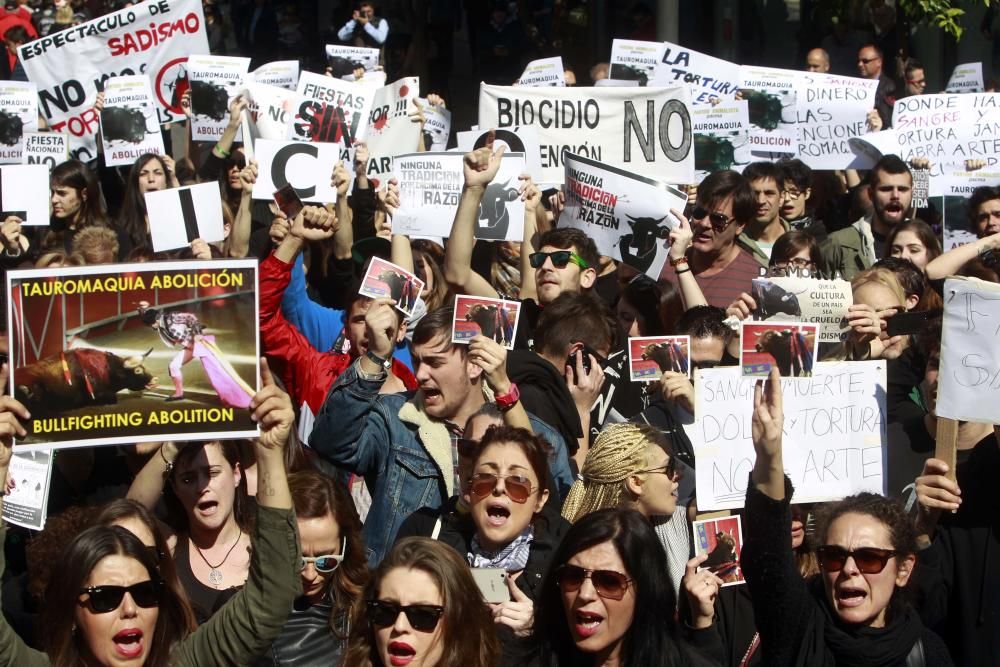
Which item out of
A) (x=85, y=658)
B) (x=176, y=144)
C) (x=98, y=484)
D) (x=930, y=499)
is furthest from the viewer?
(x=176, y=144)

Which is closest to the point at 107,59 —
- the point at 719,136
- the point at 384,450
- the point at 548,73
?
the point at 548,73

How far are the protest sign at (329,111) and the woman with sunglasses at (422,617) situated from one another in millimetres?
5887

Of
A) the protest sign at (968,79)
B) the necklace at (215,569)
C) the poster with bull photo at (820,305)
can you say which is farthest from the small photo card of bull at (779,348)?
the protest sign at (968,79)

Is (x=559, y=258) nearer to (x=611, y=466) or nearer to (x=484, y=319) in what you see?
(x=484, y=319)

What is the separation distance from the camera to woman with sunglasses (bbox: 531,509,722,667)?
3799 millimetres

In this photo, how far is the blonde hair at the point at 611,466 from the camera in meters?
4.89

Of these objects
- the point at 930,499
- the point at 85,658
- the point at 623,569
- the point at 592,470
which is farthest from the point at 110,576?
the point at 930,499

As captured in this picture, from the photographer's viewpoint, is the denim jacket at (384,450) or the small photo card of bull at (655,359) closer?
the denim jacket at (384,450)

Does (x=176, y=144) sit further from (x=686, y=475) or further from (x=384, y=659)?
(x=384, y=659)

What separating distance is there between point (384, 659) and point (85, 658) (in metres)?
0.72

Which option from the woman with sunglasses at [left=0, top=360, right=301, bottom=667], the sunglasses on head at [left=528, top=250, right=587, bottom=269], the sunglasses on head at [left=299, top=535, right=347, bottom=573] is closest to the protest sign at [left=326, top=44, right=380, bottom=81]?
the sunglasses on head at [left=528, top=250, right=587, bottom=269]

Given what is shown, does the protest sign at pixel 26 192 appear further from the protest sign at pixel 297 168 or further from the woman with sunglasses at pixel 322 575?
the woman with sunglasses at pixel 322 575

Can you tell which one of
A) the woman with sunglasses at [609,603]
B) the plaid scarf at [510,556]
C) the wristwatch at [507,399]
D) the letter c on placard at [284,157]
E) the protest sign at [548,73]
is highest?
the protest sign at [548,73]

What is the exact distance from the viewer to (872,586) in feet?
12.8
